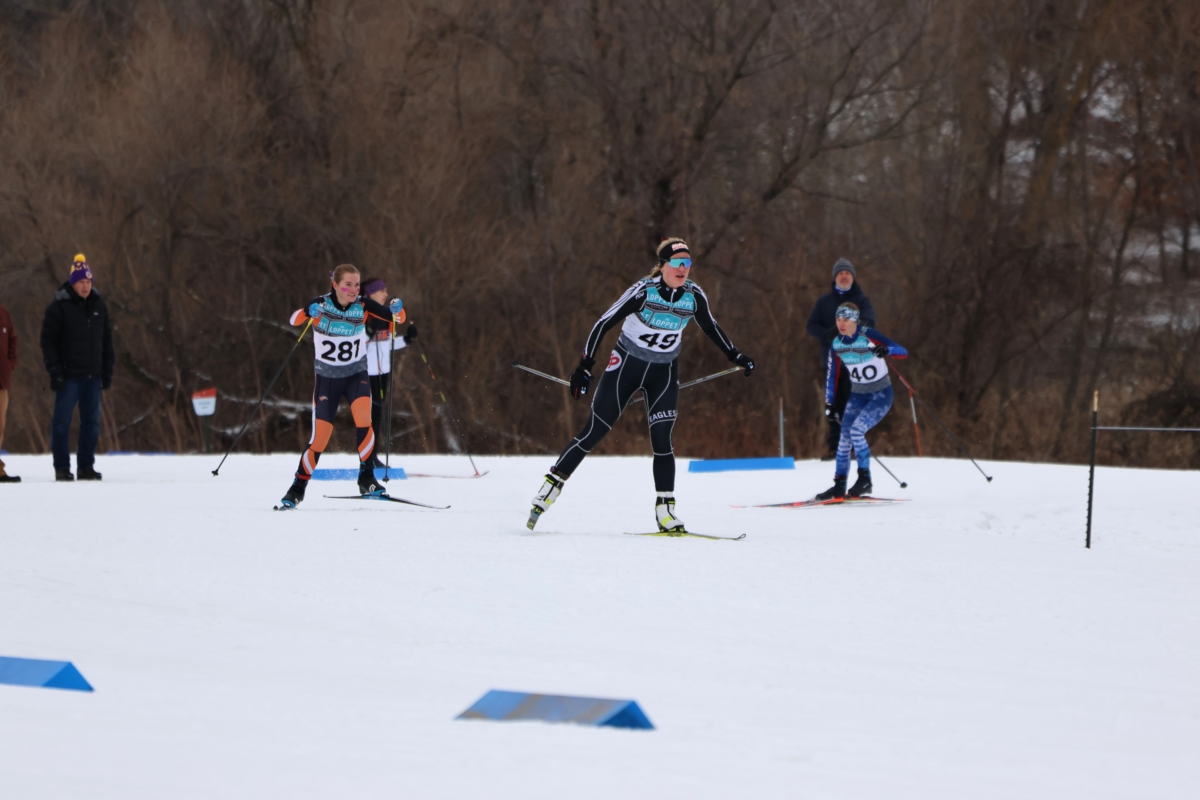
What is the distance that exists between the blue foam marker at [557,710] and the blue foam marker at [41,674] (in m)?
1.36

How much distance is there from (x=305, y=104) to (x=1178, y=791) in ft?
73.7

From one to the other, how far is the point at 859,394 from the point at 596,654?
643 cm

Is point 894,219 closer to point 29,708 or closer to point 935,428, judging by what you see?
point 935,428

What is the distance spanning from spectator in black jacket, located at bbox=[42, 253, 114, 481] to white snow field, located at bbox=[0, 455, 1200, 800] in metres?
3.37

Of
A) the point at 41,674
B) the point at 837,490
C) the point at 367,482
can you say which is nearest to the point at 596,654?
the point at 41,674

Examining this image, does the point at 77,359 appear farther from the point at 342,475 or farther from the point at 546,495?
the point at 546,495

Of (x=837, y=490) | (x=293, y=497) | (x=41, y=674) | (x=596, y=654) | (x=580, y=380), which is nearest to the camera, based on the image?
(x=41, y=674)

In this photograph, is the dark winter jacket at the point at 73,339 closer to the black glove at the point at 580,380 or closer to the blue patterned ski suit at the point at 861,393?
the black glove at the point at 580,380

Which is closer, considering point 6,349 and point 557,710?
point 557,710

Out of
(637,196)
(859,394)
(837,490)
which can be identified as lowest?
(837,490)

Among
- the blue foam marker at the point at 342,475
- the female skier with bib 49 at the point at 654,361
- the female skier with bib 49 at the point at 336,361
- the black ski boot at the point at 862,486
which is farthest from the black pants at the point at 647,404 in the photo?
the blue foam marker at the point at 342,475

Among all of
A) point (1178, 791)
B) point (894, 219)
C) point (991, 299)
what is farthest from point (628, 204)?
point (1178, 791)

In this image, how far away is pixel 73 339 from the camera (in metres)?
12.6

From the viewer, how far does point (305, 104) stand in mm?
24000
